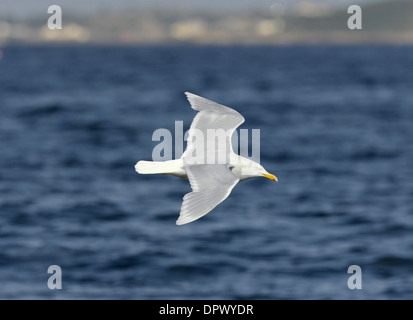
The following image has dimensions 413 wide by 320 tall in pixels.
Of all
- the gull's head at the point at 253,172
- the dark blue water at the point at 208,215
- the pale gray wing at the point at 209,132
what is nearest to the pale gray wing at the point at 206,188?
the pale gray wing at the point at 209,132

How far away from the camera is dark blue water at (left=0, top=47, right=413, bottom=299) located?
23.1 metres

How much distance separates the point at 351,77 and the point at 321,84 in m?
11.3

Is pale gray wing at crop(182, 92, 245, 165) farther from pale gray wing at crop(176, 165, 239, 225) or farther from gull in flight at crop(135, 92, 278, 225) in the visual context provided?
pale gray wing at crop(176, 165, 239, 225)

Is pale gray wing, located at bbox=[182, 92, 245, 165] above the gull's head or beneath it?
above

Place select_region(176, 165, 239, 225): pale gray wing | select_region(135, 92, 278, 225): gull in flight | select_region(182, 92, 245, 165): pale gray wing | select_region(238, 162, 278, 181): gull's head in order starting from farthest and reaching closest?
select_region(238, 162, 278, 181): gull's head, select_region(182, 92, 245, 165): pale gray wing, select_region(135, 92, 278, 225): gull in flight, select_region(176, 165, 239, 225): pale gray wing

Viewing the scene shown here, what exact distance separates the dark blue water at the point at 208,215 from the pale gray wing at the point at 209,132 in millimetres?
12507

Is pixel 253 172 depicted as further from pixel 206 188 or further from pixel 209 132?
pixel 206 188

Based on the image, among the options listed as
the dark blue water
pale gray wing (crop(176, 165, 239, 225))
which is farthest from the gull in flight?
the dark blue water

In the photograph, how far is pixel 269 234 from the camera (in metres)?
28.3

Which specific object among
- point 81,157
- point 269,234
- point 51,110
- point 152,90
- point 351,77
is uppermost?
point 351,77

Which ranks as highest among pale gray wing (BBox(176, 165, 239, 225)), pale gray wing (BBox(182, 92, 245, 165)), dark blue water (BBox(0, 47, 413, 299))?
dark blue water (BBox(0, 47, 413, 299))

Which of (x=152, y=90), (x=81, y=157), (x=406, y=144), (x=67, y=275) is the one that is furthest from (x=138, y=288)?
(x=152, y=90)

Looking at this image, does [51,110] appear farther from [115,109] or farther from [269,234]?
[269,234]

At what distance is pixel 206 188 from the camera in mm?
8414
